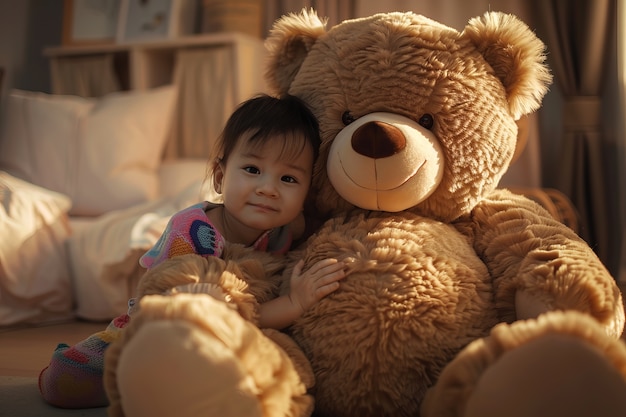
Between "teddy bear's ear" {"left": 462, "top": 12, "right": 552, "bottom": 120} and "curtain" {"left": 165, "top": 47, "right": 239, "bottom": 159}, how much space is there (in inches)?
76.0

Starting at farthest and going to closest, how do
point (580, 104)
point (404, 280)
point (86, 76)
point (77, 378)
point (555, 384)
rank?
point (86, 76), point (580, 104), point (77, 378), point (404, 280), point (555, 384)

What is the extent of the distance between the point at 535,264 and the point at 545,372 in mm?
258

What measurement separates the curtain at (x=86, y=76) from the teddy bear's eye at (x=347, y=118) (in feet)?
8.07

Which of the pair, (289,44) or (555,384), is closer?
(555,384)

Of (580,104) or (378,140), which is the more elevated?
(378,140)

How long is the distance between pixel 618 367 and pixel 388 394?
0.88ft

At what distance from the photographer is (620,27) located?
2.48 meters

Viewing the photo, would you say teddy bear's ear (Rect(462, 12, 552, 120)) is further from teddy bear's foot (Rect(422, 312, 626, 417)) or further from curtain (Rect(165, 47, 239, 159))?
curtain (Rect(165, 47, 239, 159))

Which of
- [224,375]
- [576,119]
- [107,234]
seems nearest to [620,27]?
[576,119]

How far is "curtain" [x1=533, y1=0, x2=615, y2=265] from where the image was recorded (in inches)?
103

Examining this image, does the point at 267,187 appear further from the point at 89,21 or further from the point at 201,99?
the point at 89,21

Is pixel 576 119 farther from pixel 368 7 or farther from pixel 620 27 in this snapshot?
pixel 368 7

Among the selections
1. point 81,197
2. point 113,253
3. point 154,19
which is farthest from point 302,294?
point 154,19

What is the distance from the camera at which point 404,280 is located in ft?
2.68
